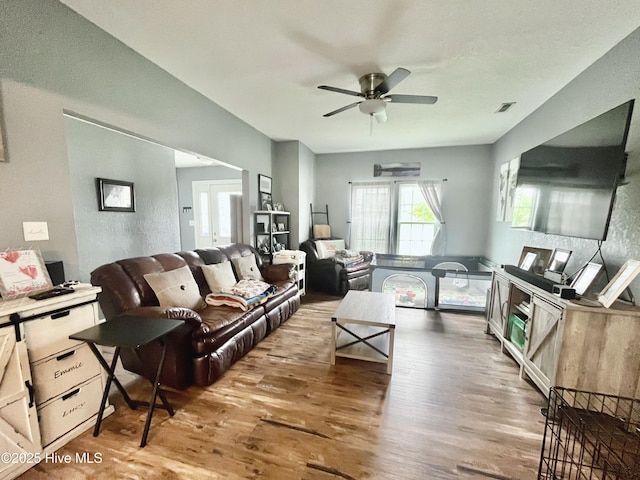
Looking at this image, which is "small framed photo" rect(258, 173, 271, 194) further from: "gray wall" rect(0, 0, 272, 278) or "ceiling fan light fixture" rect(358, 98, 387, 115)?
"ceiling fan light fixture" rect(358, 98, 387, 115)

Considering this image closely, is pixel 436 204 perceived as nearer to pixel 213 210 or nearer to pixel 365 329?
pixel 365 329

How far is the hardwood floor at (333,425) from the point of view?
137 cm

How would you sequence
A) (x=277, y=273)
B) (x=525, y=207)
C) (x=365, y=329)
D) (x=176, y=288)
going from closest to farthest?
(x=176, y=288) < (x=365, y=329) < (x=525, y=207) < (x=277, y=273)

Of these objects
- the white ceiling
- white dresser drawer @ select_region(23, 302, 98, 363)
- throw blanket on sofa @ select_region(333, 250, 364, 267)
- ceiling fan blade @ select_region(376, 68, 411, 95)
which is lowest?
throw blanket on sofa @ select_region(333, 250, 364, 267)

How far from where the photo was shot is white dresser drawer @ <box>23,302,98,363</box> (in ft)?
4.44

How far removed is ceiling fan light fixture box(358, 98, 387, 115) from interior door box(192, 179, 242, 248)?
3.96 m

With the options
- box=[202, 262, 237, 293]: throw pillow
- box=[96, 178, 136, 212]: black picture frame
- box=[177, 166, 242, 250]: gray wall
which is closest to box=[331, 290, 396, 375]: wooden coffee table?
box=[202, 262, 237, 293]: throw pillow

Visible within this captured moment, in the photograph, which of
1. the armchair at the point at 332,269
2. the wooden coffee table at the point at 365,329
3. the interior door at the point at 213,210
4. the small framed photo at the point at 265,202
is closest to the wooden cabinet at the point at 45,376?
the wooden coffee table at the point at 365,329

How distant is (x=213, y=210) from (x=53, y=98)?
433 centimetres

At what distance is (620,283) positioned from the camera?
1587mm

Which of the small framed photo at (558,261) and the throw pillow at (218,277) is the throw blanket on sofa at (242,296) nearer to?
the throw pillow at (218,277)

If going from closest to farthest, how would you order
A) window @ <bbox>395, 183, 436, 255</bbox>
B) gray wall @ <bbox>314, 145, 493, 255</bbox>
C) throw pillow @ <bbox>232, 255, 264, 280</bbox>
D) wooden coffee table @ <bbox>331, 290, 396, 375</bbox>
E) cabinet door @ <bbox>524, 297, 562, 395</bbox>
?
cabinet door @ <bbox>524, 297, 562, 395</bbox> < wooden coffee table @ <bbox>331, 290, 396, 375</bbox> < throw pillow @ <bbox>232, 255, 264, 280</bbox> < gray wall @ <bbox>314, 145, 493, 255</bbox> < window @ <bbox>395, 183, 436, 255</bbox>

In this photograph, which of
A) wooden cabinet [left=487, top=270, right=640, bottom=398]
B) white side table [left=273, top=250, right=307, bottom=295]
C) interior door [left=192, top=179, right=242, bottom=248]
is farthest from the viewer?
interior door [left=192, top=179, right=242, bottom=248]

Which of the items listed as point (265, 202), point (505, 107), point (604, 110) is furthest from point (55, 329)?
point (505, 107)
